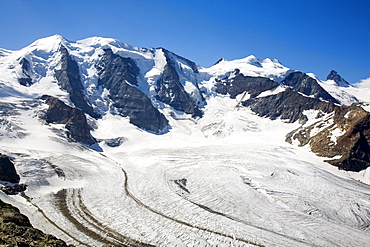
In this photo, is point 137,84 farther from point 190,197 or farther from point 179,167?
point 190,197

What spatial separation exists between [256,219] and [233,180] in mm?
13931

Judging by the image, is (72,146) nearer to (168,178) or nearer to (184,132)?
(168,178)

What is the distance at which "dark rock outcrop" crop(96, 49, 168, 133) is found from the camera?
12150 centimetres

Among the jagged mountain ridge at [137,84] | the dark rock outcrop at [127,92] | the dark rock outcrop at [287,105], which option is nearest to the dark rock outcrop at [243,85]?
the jagged mountain ridge at [137,84]

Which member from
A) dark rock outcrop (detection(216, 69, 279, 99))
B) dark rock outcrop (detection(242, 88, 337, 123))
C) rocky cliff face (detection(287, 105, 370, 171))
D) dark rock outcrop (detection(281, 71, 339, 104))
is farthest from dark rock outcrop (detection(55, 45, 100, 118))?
dark rock outcrop (detection(281, 71, 339, 104))

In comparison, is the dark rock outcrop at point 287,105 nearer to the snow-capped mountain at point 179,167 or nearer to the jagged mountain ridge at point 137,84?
the jagged mountain ridge at point 137,84

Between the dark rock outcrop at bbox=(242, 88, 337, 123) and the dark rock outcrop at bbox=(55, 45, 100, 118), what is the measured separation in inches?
3181

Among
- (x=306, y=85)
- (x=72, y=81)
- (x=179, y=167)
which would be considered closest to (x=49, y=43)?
(x=72, y=81)

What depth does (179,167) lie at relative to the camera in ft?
167

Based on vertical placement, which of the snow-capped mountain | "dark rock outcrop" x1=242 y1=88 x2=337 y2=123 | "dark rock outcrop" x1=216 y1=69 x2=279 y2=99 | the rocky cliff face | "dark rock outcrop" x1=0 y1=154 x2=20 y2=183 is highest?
"dark rock outcrop" x1=216 y1=69 x2=279 y2=99

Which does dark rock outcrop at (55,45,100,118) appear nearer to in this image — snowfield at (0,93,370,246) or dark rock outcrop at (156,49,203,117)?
dark rock outcrop at (156,49,203,117)

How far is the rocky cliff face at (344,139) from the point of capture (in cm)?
5888

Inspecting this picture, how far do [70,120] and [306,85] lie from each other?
16386 centimetres

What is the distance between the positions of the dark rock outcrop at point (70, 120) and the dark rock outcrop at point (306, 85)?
150m
